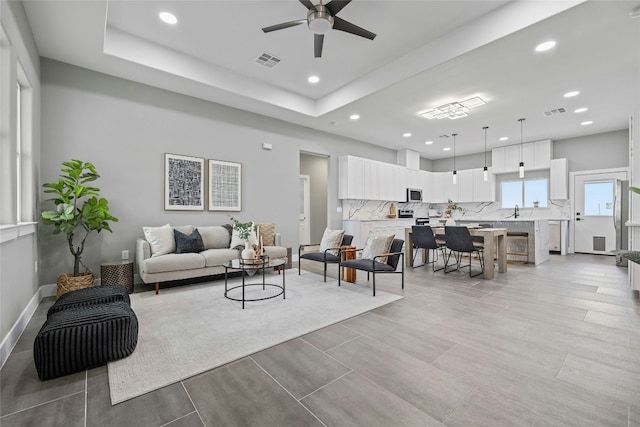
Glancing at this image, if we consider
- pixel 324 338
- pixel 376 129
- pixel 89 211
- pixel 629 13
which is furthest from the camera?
pixel 376 129

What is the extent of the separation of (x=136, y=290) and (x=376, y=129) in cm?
576

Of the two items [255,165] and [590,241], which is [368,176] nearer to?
[255,165]

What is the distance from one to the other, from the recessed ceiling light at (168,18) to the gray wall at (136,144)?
1.40 meters

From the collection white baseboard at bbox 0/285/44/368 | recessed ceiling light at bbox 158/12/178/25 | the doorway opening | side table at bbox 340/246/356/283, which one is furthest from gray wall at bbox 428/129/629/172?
white baseboard at bbox 0/285/44/368

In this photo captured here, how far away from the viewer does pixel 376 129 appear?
22.3 ft

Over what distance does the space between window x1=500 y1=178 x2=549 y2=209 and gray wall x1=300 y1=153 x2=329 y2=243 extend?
5554mm

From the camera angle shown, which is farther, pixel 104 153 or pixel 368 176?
pixel 368 176

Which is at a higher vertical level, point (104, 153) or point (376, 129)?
point (376, 129)

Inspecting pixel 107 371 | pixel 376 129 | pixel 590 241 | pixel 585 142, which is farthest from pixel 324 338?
pixel 585 142

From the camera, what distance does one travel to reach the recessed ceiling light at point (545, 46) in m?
3.28

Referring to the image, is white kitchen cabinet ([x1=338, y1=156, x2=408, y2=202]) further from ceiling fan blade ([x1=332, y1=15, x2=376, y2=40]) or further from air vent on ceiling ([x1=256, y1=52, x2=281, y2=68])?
ceiling fan blade ([x1=332, y1=15, x2=376, y2=40])

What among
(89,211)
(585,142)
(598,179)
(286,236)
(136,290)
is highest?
(585,142)

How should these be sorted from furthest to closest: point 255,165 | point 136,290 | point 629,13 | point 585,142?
point 585,142, point 255,165, point 136,290, point 629,13

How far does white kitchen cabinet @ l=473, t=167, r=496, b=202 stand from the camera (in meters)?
8.72
